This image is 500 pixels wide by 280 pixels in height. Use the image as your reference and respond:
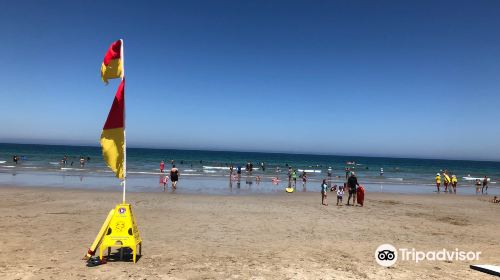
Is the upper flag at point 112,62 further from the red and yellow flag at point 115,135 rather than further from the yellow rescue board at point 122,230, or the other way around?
the yellow rescue board at point 122,230

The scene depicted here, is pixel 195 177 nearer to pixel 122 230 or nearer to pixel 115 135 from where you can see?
pixel 122 230

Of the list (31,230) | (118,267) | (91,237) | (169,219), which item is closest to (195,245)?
(118,267)

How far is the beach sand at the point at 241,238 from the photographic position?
7789 millimetres

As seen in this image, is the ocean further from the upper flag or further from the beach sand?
the upper flag

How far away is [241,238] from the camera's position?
11.2m

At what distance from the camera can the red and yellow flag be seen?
823 cm

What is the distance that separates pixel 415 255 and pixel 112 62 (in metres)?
9.71

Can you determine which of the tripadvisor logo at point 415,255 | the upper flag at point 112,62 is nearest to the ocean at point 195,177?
the tripadvisor logo at point 415,255

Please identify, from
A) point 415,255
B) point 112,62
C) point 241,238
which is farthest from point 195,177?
point 415,255

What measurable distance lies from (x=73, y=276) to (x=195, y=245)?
3590mm

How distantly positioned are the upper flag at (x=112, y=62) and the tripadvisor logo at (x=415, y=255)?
835 cm

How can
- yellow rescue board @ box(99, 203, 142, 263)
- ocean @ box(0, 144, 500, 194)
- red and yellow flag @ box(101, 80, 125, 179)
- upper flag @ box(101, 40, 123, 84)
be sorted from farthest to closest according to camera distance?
ocean @ box(0, 144, 500, 194) < upper flag @ box(101, 40, 123, 84) < red and yellow flag @ box(101, 80, 125, 179) < yellow rescue board @ box(99, 203, 142, 263)

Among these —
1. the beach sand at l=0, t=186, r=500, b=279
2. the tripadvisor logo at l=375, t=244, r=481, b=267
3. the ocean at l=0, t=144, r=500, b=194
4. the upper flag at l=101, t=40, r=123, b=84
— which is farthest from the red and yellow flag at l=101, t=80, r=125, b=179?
the ocean at l=0, t=144, r=500, b=194

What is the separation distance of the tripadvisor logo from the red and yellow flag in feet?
23.3
